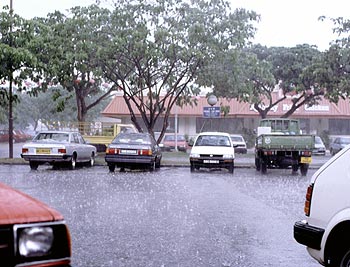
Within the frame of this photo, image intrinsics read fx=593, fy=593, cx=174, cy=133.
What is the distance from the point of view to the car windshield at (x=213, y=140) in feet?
73.4

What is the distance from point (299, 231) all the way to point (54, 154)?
51.4 feet

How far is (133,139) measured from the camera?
21188 millimetres

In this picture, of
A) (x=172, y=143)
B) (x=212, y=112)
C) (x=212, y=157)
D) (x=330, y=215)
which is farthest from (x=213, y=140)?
(x=172, y=143)

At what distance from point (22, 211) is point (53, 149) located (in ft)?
58.5

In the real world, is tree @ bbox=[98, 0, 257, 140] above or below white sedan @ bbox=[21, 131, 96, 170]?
above

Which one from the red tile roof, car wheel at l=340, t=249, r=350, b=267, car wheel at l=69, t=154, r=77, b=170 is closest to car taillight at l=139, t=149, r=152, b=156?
car wheel at l=69, t=154, r=77, b=170

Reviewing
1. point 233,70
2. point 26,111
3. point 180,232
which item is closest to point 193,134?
point 233,70

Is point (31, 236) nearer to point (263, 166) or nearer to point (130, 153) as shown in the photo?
point (130, 153)

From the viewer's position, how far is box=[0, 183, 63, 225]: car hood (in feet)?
9.43

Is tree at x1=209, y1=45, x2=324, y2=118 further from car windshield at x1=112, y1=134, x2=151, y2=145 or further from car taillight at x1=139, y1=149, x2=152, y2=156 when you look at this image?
car taillight at x1=139, y1=149, x2=152, y2=156

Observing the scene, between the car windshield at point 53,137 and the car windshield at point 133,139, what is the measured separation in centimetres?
190

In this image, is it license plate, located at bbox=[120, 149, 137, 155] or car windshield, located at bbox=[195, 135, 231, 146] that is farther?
car windshield, located at bbox=[195, 135, 231, 146]

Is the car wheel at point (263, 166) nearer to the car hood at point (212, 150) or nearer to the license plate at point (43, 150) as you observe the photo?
the car hood at point (212, 150)

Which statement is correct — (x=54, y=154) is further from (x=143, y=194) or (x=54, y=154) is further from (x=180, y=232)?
(x=180, y=232)
